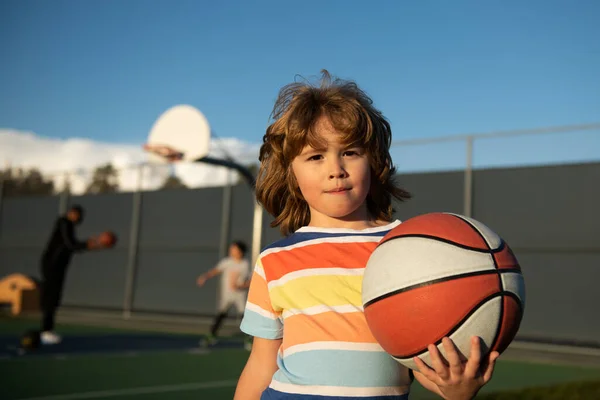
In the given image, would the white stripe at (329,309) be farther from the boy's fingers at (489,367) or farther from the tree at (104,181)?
the tree at (104,181)

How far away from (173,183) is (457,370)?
1687 cm

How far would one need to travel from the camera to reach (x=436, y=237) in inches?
80.4

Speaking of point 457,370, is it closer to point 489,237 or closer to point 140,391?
point 489,237

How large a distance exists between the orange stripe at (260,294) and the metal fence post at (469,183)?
10750 mm

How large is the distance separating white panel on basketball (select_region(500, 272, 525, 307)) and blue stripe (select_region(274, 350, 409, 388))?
374 millimetres

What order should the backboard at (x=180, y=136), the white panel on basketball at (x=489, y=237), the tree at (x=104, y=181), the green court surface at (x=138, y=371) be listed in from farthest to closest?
the tree at (x=104, y=181)
the backboard at (x=180, y=136)
the green court surface at (x=138, y=371)
the white panel on basketball at (x=489, y=237)

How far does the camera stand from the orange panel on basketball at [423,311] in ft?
6.34

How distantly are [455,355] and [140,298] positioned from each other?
662 inches

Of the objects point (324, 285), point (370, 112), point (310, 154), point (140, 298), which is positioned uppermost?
point (370, 112)

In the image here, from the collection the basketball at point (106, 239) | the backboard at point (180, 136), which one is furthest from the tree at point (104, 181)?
the basketball at point (106, 239)

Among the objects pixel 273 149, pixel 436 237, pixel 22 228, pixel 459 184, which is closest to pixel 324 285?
pixel 436 237

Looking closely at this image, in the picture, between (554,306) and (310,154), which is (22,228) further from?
(310,154)

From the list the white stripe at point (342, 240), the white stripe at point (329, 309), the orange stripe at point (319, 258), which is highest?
the white stripe at point (342, 240)

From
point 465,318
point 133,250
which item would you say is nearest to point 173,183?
point 133,250
